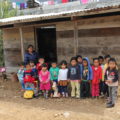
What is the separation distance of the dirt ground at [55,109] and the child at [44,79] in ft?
1.03

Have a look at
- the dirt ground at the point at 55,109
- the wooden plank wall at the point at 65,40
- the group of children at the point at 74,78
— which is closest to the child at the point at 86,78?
the group of children at the point at 74,78

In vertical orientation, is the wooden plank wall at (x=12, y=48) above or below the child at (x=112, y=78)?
above

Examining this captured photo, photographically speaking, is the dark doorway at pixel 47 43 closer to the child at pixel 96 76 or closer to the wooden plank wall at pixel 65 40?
the wooden plank wall at pixel 65 40

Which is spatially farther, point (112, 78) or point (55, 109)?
point (55, 109)

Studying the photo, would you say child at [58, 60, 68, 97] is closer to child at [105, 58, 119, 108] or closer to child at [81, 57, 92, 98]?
child at [81, 57, 92, 98]

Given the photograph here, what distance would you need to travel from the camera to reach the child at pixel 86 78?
231 inches

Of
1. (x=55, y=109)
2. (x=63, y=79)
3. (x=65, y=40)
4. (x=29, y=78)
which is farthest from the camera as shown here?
(x=65, y=40)

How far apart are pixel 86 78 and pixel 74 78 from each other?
0.35m

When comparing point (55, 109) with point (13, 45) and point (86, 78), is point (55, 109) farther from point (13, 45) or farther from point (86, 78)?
point (13, 45)

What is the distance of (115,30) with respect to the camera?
6.21 metres

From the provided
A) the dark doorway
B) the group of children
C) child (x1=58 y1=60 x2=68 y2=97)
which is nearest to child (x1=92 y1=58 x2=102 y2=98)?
the group of children

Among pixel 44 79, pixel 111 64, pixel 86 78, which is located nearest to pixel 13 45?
pixel 44 79

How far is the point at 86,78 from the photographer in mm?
5945

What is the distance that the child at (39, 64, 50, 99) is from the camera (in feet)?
20.5
